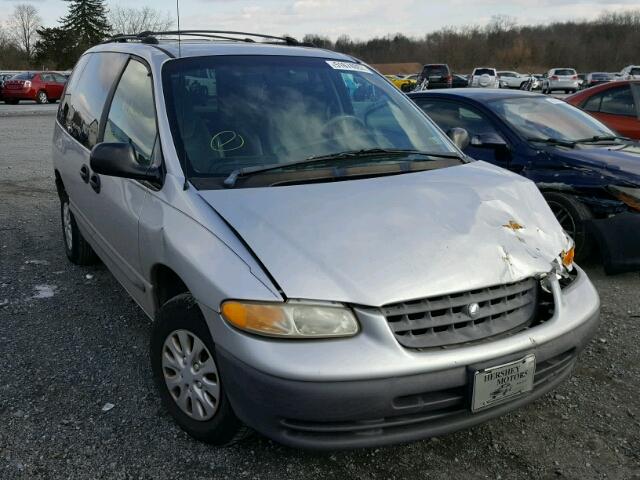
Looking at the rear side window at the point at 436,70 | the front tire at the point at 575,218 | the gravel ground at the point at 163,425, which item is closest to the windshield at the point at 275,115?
the gravel ground at the point at 163,425

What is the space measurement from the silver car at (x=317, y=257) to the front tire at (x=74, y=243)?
4.63 feet

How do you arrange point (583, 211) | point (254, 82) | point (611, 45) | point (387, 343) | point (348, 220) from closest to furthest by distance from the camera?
point (387, 343) < point (348, 220) < point (254, 82) < point (583, 211) < point (611, 45)

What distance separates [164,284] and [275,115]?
1051 millimetres

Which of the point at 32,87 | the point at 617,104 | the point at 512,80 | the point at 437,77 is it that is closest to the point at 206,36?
the point at 617,104

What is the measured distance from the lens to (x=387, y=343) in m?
2.19

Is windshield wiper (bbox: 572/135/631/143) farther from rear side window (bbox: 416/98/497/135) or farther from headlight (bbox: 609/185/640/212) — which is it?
headlight (bbox: 609/185/640/212)

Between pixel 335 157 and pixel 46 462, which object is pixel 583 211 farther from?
pixel 46 462

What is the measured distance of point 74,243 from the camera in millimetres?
5133

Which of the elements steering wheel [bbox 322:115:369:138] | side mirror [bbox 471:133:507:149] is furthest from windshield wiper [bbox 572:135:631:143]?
steering wheel [bbox 322:115:369:138]

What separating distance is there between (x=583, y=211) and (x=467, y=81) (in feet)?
126

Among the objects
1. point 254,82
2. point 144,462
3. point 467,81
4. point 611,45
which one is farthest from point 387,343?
point 611,45

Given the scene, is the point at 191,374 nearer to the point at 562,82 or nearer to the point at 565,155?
the point at 565,155

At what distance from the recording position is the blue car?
4.89 metres

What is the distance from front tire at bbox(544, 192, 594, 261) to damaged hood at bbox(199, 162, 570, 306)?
228 cm
